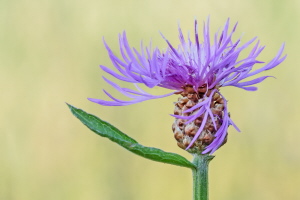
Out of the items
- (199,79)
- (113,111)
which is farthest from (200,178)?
(113,111)

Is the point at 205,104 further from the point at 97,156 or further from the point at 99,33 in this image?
the point at 99,33

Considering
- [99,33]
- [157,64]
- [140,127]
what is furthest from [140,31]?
[157,64]

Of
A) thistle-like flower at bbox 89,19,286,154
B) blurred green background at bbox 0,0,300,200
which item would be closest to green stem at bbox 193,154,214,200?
thistle-like flower at bbox 89,19,286,154

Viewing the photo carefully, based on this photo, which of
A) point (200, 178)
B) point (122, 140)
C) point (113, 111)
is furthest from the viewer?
point (113, 111)

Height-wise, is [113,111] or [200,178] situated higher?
[113,111]

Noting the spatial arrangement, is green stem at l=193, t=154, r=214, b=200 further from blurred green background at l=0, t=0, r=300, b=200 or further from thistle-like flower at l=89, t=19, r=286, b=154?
blurred green background at l=0, t=0, r=300, b=200

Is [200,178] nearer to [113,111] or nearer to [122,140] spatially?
[122,140]

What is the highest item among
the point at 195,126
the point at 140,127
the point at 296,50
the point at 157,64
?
the point at 296,50

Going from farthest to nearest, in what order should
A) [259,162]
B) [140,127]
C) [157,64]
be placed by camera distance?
[140,127] < [259,162] < [157,64]
